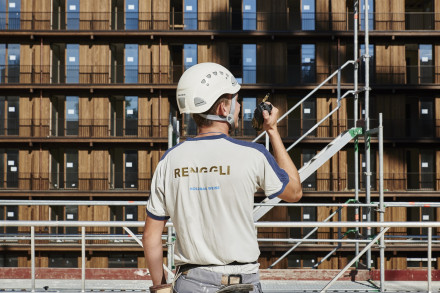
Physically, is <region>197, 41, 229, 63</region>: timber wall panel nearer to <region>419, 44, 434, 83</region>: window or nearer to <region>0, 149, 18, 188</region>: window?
<region>419, 44, 434, 83</region>: window

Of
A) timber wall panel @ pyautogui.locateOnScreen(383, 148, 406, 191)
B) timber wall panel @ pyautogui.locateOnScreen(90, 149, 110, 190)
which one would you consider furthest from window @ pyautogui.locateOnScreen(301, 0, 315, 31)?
timber wall panel @ pyautogui.locateOnScreen(90, 149, 110, 190)

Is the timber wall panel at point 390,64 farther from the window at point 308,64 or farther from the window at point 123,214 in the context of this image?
the window at point 123,214

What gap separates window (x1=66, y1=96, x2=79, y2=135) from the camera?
31.8 m

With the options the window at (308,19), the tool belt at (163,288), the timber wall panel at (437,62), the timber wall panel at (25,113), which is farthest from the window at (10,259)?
the tool belt at (163,288)

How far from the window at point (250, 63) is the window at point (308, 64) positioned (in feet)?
8.69

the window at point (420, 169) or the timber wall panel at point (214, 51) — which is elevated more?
the timber wall panel at point (214, 51)

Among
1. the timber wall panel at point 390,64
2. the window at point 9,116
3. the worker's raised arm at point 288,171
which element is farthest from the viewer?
the window at point 9,116

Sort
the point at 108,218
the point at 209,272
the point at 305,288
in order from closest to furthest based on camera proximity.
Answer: the point at 209,272
the point at 305,288
the point at 108,218

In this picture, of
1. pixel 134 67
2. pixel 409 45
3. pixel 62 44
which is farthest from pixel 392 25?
pixel 62 44

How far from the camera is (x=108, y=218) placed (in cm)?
3061

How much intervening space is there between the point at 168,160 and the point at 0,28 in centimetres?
3280

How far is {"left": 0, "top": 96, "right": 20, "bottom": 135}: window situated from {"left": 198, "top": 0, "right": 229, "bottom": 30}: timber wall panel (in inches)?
433

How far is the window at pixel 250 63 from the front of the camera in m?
31.8

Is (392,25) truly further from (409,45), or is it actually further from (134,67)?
(134,67)
